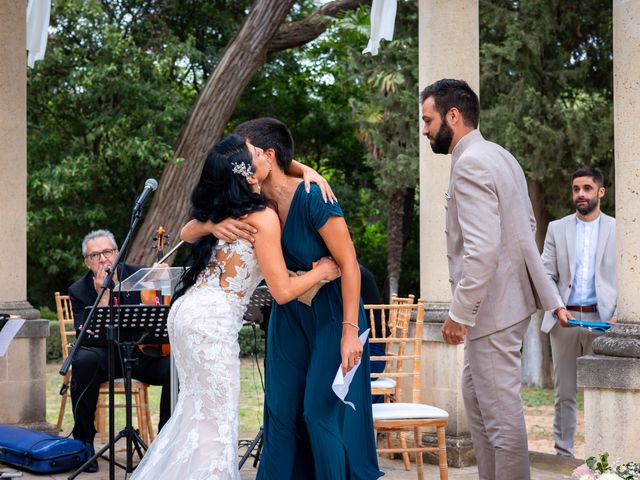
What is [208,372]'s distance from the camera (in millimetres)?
4297

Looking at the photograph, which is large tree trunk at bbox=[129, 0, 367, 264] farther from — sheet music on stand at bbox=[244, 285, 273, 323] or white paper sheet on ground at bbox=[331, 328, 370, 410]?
white paper sheet on ground at bbox=[331, 328, 370, 410]

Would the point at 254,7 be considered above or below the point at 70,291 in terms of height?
above

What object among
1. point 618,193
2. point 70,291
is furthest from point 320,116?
point 618,193

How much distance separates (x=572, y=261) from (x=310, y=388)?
3425 millimetres

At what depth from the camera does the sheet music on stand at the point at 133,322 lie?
5.67 metres

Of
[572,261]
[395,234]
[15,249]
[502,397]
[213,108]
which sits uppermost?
[213,108]

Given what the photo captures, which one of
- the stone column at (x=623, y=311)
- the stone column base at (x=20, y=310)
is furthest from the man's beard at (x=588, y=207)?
the stone column base at (x=20, y=310)

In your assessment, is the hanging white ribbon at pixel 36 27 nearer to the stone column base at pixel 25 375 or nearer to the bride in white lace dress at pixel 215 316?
the stone column base at pixel 25 375

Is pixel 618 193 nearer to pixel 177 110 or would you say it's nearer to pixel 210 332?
pixel 210 332

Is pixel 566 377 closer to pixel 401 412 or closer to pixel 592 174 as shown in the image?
pixel 592 174

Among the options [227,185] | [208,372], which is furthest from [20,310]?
[227,185]

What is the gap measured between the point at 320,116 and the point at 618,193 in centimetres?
1735

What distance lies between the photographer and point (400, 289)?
2330cm

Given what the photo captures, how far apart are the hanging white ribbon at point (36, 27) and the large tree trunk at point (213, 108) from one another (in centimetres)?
516
